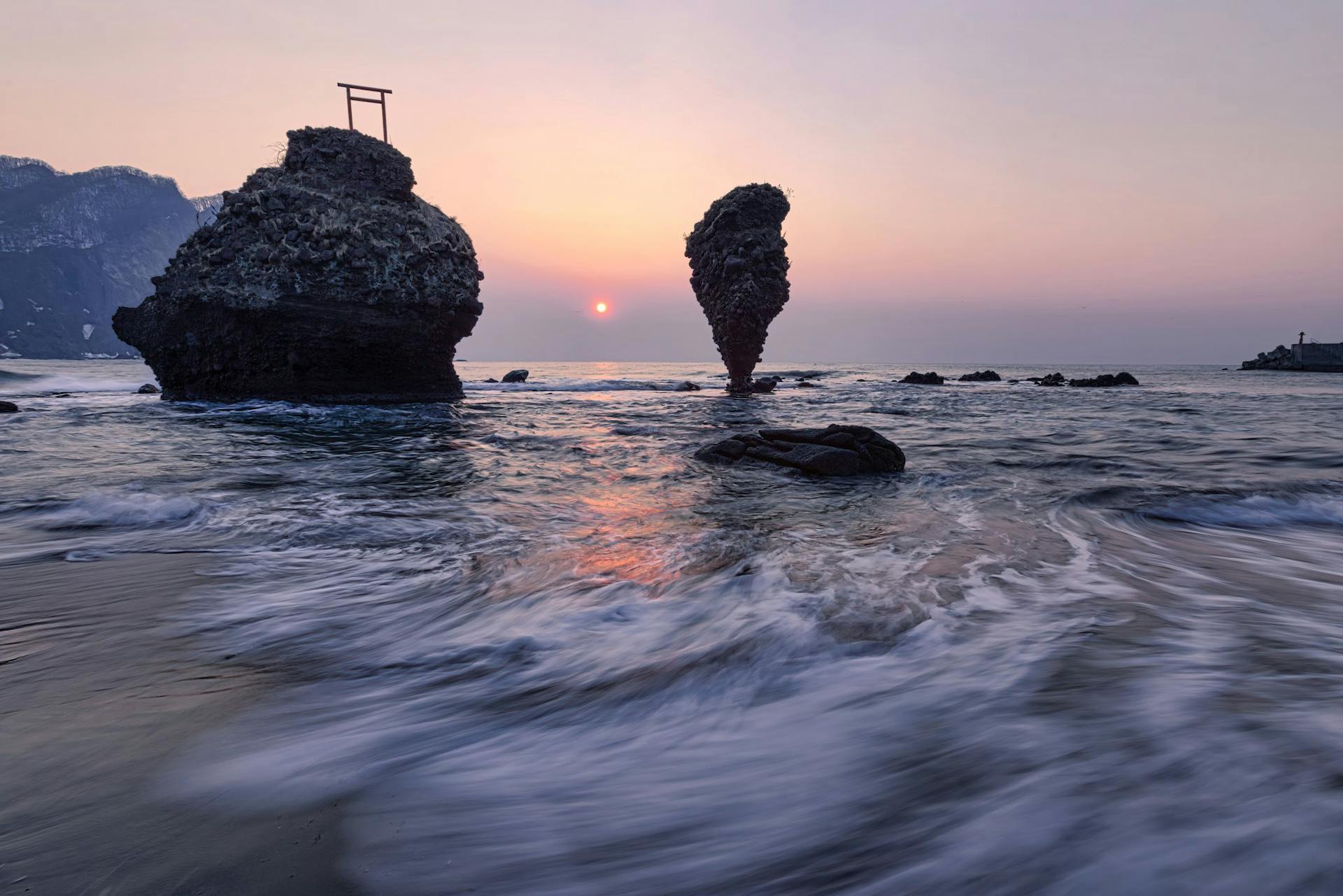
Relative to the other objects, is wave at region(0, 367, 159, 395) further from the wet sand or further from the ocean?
the wet sand

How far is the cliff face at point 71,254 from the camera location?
480 ft

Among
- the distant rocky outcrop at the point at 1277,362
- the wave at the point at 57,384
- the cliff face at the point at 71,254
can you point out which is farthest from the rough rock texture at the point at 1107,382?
the cliff face at the point at 71,254

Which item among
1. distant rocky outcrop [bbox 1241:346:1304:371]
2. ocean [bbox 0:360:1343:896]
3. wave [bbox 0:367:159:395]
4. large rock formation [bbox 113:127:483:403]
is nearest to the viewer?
ocean [bbox 0:360:1343:896]

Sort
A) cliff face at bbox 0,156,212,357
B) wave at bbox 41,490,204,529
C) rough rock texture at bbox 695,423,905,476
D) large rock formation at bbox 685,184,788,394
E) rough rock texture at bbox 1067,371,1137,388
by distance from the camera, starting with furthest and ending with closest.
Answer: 1. cliff face at bbox 0,156,212,357
2. rough rock texture at bbox 1067,371,1137,388
3. large rock formation at bbox 685,184,788,394
4. rough rock texture at bbox 695,423,905,476
5. wave at bbox 41,490,204,529

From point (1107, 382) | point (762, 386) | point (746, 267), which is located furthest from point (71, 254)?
point (1107, 382)

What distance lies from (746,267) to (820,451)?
31071 millimetres

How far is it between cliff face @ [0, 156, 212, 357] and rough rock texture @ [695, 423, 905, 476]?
19401 centimetres

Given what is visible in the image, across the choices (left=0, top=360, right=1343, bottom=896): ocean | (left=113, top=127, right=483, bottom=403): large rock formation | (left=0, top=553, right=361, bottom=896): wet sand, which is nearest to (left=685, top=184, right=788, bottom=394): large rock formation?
(left=113, top=127, right=483, bottom=403): large rock formation

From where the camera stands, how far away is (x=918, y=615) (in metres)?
3.94

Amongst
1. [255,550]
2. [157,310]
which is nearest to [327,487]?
[255,550]

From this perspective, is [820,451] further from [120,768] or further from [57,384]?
[57,384]

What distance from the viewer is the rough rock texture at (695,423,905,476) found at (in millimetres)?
9570

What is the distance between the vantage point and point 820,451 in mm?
9703

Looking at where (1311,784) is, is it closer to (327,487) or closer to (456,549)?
(456,549)
